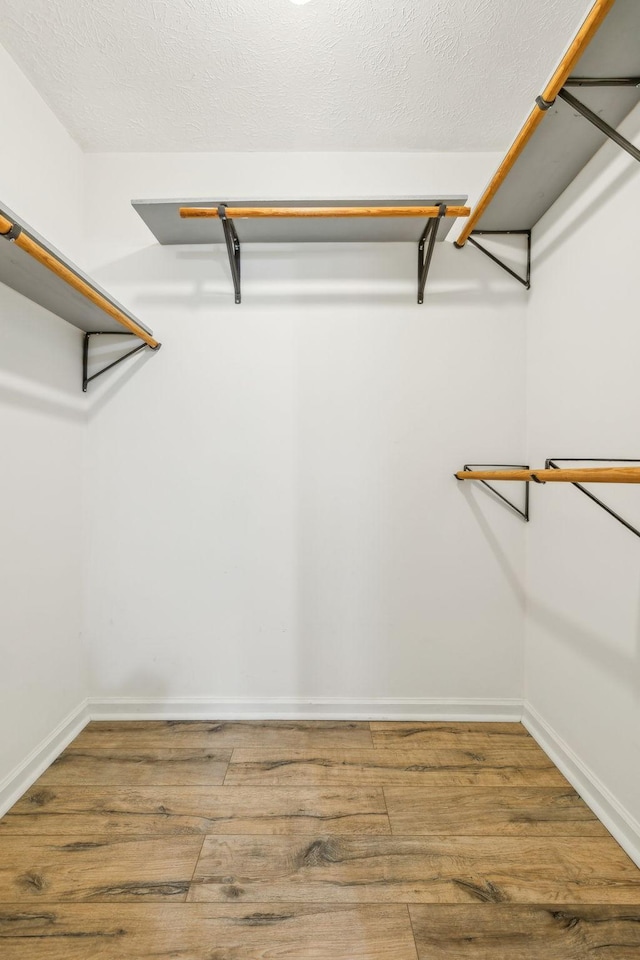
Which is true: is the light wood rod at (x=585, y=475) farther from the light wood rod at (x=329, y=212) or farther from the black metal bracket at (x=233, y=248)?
the black metal bracket at (x=233, y=248)

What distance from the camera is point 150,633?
1823 mm

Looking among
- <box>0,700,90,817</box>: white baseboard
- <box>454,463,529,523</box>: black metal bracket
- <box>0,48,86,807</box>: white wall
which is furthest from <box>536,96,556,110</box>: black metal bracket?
<box>0,700,90,817</box>: white baseboard

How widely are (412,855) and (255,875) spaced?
43 centimetres

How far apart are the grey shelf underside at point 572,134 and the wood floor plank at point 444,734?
209 centimetres

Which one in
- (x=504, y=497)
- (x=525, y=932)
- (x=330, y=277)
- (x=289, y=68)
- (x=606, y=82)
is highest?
(x=289, y=68)

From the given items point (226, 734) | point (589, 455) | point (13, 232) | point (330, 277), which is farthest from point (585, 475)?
point (226, 734)

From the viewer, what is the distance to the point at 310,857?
1.16 meters

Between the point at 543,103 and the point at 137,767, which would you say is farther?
the point at 137,767

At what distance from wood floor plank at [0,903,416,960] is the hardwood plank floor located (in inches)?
16.0

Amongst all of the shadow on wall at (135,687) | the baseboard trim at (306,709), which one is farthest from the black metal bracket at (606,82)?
the shadow on wall at (135,687)

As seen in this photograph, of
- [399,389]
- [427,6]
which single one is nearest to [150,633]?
[399,389]

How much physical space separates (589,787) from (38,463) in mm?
2178

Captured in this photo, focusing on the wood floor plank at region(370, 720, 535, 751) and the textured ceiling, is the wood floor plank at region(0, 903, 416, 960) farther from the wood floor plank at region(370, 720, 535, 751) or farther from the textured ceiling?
the textured ceiling

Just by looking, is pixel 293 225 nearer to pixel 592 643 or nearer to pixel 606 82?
pixel 606 82
